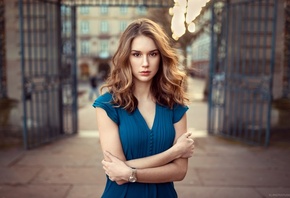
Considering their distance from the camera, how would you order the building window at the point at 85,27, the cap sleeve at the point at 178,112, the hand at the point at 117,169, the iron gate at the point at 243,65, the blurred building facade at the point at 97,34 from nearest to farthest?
the hand at the point at 117,169 < the cap sleeve at the point at 178,112 < the iron gate at the point at 243,65 < the blurred building facade at the point at 97,34 < the building window at the point at 85,27

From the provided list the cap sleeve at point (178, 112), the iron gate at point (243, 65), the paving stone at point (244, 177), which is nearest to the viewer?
the cap sleeve at point (178, 112)

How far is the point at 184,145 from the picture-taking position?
1914mm

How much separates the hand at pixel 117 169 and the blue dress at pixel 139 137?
78mm

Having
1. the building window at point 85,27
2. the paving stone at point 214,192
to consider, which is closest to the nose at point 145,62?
the paving stone at point 214,192

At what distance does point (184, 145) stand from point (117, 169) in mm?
433

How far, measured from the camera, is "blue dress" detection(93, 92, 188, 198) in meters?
1.85

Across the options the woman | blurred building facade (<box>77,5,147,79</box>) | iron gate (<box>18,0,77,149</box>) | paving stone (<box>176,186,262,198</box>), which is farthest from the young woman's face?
blurred building facade (<box>77,5,147,79</box>)

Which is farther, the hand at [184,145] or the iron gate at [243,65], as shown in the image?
the iron gate at [243,65]

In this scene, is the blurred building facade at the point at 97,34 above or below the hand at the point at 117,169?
above

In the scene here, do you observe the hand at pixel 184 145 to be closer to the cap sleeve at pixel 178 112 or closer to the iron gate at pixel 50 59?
the cap sleeve at pixel 178 112

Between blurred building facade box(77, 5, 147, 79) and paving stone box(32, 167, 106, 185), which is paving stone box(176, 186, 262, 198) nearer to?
paving stone box(32, 167, 106, 185)

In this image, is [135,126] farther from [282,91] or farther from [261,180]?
[282,91]

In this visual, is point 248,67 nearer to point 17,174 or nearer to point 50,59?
point 50,59

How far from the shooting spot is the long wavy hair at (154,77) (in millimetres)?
1868
